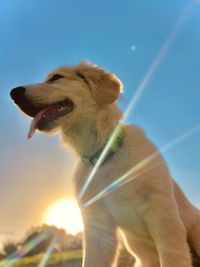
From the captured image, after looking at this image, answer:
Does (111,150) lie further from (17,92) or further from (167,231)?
(17,92)

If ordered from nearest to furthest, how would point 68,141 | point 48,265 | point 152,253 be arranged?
1. point 152,253
2. point 68,141
3. point 48,265

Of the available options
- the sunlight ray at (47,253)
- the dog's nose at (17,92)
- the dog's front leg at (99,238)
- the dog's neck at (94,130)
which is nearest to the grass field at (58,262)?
the sunlight ray at (47,253)

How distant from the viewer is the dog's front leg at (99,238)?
4938mm

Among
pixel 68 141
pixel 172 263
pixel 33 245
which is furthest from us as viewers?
pixel 33 245

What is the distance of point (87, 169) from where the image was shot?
509 cm

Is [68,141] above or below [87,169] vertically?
above

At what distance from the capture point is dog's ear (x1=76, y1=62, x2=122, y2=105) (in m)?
5.19

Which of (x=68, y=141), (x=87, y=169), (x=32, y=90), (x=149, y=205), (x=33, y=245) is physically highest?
(x=32, y=90)

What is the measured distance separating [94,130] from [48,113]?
0.50 metres

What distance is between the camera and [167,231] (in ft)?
14.5

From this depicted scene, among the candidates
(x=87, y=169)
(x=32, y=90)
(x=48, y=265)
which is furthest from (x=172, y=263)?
(x=48, y=265)

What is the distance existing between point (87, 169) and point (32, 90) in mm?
977

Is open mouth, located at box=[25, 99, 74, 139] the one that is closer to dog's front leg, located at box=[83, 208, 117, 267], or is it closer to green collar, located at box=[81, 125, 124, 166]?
green collar, located at box=[81, 125, 124, 166]

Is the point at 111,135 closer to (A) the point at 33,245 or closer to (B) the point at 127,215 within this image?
(B) the point at 127,215
